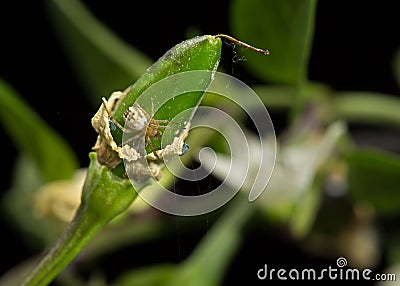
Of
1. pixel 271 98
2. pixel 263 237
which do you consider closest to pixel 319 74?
pixel 271 98

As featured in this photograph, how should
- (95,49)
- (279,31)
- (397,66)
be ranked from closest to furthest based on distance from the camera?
(279,31) < (95,49) < (397,66)

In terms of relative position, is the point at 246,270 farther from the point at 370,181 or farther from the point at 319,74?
the point at 319,74

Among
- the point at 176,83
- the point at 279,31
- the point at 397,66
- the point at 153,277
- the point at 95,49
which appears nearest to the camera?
the point at 176,83

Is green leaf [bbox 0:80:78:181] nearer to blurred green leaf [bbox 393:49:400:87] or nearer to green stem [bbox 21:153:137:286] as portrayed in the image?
green stem [bbox 21:153:137:286]

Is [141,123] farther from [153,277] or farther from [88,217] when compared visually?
[153,277]

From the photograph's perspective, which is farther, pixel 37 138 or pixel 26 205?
pixel 26 205

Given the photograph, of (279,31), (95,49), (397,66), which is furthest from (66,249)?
Result: (397,66)
